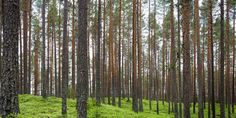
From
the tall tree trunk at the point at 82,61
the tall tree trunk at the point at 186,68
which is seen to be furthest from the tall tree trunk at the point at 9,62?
the tall tree trunk at the point at 186,68

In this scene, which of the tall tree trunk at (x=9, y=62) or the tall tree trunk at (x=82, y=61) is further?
the tall tree trunk at (x=82, y=61)

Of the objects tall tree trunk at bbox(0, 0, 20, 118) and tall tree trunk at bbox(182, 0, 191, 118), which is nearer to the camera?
tall tree trunk at bbox(0, 0, 20, 118)

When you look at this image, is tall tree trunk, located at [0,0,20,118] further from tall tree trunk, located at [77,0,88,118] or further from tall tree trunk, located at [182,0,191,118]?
tall tree trunk, located at [182,0,191,118]

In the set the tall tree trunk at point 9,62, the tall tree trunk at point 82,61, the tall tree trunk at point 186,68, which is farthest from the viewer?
the tall tree trunk at point 186,68

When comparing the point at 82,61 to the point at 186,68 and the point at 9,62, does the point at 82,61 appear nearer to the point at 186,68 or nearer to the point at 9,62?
the point at 9,62

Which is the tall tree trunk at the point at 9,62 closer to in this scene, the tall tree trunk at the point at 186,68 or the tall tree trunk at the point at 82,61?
the tall tree trunk at the point at 82,61

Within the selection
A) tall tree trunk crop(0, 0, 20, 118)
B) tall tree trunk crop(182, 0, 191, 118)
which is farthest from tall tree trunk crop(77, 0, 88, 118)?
tall tree trunk crop(182, 0, 191, 118)

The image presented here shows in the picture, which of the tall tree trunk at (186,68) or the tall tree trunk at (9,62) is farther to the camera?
the tall tree trunk at (186,68)

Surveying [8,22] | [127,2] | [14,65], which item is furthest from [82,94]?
[127,2]

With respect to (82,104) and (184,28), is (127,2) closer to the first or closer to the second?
(184,28)

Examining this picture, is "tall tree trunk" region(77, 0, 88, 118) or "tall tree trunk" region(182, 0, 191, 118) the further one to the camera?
"tall tree trunk" region(182, 0, 191, 118)

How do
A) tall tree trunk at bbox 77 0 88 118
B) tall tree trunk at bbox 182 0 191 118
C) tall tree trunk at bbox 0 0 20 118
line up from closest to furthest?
1. tall tree trunk at bbox 0 0 20 118
2. tall tree trunk at bbox 77 0 88 118
3. tall tree trunk at bbox 182 0 191 118

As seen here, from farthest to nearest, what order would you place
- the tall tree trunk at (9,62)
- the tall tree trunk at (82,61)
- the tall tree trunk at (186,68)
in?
the tall tree trunk at (186,68) < the tall tree trunk at (82,61) < the tall tree trunk at (9,62)

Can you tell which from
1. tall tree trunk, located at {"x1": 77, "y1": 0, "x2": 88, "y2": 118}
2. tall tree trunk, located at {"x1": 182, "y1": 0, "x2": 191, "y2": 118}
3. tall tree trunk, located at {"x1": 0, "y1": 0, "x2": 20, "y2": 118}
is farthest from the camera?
tall tree trunk, located at {"x1": 182, "y1": 0, "x2": 191, "y2": 118}
